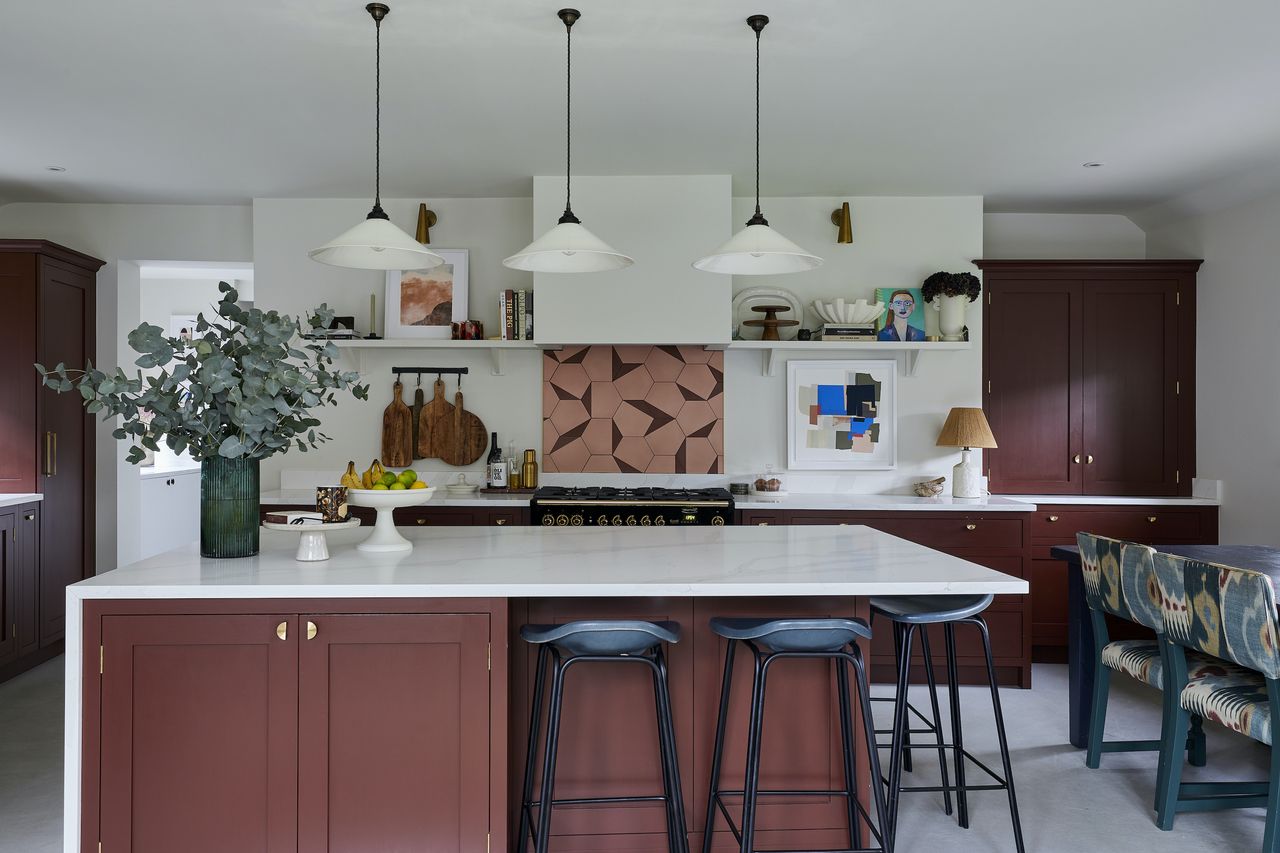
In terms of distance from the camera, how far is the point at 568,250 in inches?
105

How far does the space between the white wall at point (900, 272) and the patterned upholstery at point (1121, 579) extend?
172 cm

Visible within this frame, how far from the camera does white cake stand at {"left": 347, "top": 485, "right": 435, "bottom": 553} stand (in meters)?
2.47

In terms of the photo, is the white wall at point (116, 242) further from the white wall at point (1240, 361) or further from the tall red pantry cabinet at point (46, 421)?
the white wall at point (1240, 361)

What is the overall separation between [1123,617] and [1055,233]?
121 inches

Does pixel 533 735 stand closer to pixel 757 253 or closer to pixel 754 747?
pixel 754 747

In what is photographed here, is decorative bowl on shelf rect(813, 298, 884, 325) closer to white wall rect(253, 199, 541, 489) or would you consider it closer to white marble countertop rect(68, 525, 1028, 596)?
white wall rect(253, 199, 541, 489)

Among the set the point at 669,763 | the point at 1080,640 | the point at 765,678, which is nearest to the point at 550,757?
the point at 669,763

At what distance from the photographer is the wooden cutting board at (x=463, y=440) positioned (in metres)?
5.12

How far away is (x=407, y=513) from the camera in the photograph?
4.66m

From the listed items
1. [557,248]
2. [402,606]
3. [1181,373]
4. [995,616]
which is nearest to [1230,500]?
[1181,373]

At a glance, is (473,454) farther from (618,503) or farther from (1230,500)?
(1230,500)

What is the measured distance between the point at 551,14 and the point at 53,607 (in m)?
4.29

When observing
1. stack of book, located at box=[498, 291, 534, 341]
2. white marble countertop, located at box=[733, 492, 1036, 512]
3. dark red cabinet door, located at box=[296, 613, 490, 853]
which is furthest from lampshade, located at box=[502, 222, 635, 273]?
white marble countertop, located at box=[733, 492, 1036, 512]

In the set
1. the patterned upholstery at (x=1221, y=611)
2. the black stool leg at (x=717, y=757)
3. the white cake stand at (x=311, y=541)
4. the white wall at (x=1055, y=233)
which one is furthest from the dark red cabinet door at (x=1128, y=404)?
the white cake stand at (x=311, y=541)
